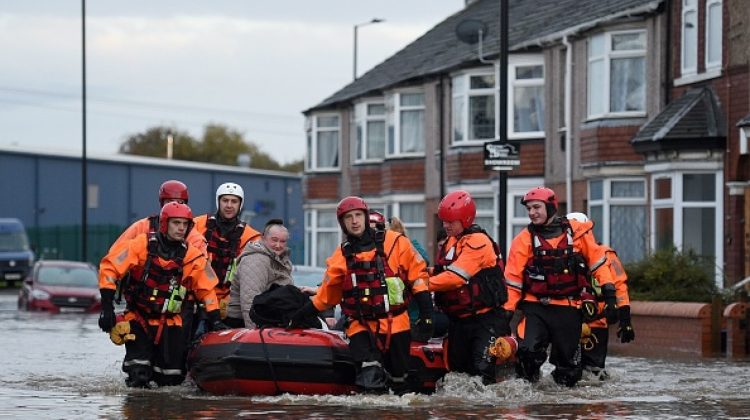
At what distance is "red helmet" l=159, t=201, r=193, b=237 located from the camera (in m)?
15.8

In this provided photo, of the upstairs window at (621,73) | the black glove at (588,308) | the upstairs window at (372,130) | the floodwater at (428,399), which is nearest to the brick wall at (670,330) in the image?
the floodwater at (428,399)

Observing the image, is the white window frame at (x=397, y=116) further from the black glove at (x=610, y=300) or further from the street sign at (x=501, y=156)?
the black glove at (x=610, y=300)

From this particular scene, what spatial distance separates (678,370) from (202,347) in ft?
21.0

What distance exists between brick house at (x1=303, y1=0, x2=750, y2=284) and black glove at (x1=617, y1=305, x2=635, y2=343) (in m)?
10.1

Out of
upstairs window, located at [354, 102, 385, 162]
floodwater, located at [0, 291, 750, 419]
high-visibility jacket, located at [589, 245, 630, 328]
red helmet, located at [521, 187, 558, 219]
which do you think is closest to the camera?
floodwater, located at [0, 291, 750, 419]

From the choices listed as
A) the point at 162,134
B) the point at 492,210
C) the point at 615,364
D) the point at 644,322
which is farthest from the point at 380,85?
the point at 162,134

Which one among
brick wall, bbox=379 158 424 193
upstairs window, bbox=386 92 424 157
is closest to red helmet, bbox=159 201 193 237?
upstairs window, bbox=386 92 424 157

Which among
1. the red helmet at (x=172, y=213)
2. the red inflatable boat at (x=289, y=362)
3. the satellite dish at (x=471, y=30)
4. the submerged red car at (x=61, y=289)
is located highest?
the satellite dish at (x=471, y=30)

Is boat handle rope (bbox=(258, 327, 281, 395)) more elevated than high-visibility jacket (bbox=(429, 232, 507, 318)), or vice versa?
high-visibility jacket (bbox=(429, 232, 507, 318))

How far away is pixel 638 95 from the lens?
33.5 m

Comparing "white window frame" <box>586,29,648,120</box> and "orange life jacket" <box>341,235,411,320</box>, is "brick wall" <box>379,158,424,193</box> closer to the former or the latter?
"white window frame" <box>586,29,648,120</box>

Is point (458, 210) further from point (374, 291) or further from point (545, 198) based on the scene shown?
point (374, 291)

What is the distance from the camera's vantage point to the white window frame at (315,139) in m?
51.8

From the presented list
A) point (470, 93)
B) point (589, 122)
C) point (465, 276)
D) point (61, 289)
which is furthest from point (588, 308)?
point (470, 93)
